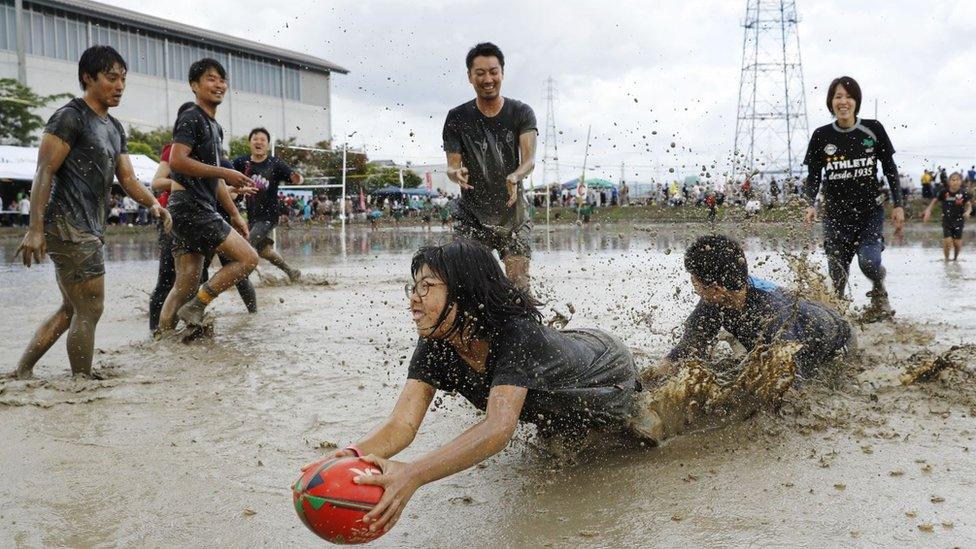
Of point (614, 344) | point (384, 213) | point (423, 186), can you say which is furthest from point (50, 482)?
point (423, 186)

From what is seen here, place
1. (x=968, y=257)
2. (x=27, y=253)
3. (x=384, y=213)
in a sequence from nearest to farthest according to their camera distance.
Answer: (x=27, y=253) < (x=968, y=257) < (x=384, y=213)

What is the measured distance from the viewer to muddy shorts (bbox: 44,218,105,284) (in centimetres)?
509

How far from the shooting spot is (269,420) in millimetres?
4500

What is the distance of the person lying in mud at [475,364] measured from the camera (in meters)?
2.74

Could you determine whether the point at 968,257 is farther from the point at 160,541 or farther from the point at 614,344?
the point at 160,541

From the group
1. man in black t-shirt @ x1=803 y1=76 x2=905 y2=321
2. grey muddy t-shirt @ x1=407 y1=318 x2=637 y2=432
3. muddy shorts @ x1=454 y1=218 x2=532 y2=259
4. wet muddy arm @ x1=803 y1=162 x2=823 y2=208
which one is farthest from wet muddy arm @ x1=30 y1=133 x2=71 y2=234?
wet muddy arm @ x1=803 y1=162 x2=823 y2=208

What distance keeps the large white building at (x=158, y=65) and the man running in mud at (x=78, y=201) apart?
50541mm

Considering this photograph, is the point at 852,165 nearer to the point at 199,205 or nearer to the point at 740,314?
the point at 740,314

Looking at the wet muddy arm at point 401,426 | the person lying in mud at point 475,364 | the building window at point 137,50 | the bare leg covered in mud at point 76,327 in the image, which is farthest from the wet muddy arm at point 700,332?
the building window at point 137,50

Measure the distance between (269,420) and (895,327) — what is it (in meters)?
5.04

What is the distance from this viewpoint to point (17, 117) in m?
44.4

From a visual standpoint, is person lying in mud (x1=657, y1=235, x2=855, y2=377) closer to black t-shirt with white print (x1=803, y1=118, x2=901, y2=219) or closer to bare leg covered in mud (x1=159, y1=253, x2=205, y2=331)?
black t-shirt with white print (x1=803, y1=118, x2=901, y2=219)

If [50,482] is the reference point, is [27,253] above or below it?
above

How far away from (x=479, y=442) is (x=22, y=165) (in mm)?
36310
